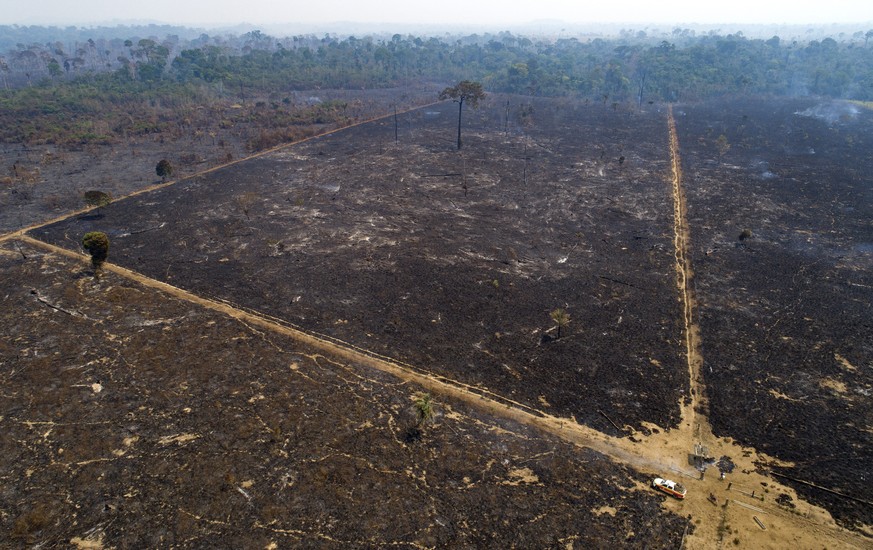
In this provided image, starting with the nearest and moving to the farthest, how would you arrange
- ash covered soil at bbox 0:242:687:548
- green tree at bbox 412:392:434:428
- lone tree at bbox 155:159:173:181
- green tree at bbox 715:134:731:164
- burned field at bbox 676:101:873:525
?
ash covered soil at bbox 0:242:687:548 < burned field at bbox 676:101:873:525 < green tree at bbox 412:392:434:428 < lone tree at bbox 155:159:173:181 < green tree at bbox 715:134:731:164

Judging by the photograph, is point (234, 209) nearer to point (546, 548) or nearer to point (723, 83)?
point (546, 548)

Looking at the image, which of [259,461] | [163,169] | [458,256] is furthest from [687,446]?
[163,169]

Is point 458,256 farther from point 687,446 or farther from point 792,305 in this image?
point 792,305

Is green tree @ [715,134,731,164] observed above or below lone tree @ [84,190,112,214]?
above

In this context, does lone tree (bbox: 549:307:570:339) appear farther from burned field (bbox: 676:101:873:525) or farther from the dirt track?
burned field (bbox: 676:101:873:525)

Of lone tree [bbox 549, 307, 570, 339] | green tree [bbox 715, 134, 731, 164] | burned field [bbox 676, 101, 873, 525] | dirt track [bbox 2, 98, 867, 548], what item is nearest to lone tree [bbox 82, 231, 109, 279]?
dirt track [bbox 2, 98, 867, 548]

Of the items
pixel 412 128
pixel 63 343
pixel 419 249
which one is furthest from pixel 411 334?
pixel 412 128

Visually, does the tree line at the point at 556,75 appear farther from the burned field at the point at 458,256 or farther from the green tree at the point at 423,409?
the green tree at the point at 423,409
